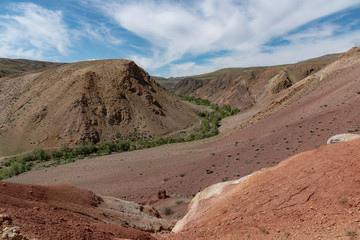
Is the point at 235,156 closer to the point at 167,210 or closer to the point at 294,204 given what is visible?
the point at 167,210

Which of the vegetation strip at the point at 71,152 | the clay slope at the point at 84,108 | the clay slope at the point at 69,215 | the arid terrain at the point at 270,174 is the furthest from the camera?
the clay slope at the point at 84,108

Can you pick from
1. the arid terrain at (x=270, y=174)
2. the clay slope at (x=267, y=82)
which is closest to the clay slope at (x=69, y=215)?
the arid terrain at (x=270, y=174)

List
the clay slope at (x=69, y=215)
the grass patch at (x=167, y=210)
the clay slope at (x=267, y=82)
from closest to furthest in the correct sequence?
the clay slope at (x=69, y=215) → the grass patch at (x=167, y=210) → the clay slope at (x=267, y=82)

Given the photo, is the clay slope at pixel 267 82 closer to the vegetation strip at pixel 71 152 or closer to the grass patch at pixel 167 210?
the vegetation strip at pixel 71 152

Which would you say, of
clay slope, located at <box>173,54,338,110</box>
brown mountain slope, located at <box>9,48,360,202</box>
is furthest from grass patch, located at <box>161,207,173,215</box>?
clay slope, located at <box>173,54,338,110</box>

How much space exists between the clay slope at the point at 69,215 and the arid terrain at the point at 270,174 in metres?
0.39

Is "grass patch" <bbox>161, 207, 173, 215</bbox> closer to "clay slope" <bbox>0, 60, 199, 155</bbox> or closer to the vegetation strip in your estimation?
the vegetation strip

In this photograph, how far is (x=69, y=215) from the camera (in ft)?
23.7

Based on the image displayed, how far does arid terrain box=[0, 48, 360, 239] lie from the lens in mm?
5910

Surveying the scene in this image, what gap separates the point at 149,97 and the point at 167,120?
25.9 ft

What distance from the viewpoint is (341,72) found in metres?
33.5

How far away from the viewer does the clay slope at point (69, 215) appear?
5.22m

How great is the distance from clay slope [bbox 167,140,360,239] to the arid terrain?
24 mm

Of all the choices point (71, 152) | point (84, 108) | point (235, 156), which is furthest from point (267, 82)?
point (71, 152)
